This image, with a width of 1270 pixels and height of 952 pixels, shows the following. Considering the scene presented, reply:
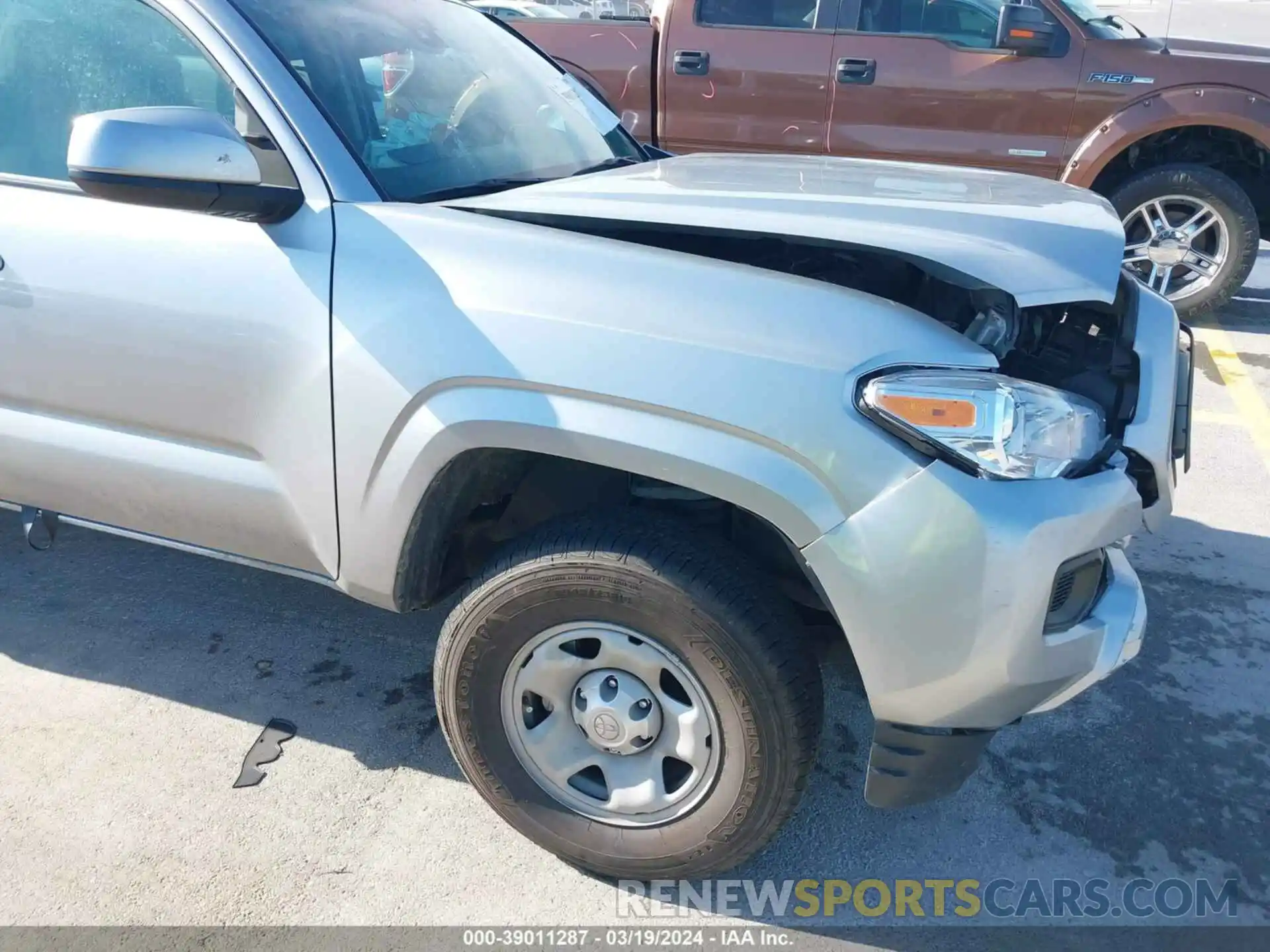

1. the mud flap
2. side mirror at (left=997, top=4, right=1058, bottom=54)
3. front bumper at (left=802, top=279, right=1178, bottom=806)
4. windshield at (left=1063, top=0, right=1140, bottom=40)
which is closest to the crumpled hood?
front bumper at (left=802, top=279, right=1178, bottom=806)

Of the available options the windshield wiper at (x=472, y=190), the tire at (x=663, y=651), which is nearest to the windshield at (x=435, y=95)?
the windshield wiper at (x=472, y=190)

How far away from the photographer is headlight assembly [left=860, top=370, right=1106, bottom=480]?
173 cm

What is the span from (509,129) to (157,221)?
98cm

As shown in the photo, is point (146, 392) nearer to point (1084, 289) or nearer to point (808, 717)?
point (808, 717)

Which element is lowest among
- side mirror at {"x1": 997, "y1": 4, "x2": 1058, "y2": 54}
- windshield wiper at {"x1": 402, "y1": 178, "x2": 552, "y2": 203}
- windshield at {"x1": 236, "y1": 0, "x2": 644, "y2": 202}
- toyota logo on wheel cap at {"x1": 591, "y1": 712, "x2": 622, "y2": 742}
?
toyota logo on wheel cap at {"x1": 591, "y1": 712, "x2": 622, "y2": 742}

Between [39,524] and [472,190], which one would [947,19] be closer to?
[472,190]

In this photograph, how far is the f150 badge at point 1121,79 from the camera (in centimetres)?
569

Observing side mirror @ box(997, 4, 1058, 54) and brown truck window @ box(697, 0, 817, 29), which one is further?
brown truck window @ box(697, 0, 817, 29)

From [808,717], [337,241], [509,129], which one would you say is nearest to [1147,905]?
[808,717]

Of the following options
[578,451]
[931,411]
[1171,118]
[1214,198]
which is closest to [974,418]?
[931,411]

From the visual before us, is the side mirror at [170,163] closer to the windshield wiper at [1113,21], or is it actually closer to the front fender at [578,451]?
the front fender at [578,451]

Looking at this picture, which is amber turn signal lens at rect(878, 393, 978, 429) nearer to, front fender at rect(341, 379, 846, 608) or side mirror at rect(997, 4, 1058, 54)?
front fender at rect(341, 379, 846, 608)

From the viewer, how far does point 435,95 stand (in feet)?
8.81

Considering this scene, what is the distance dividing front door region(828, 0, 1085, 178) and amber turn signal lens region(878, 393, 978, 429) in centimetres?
470
